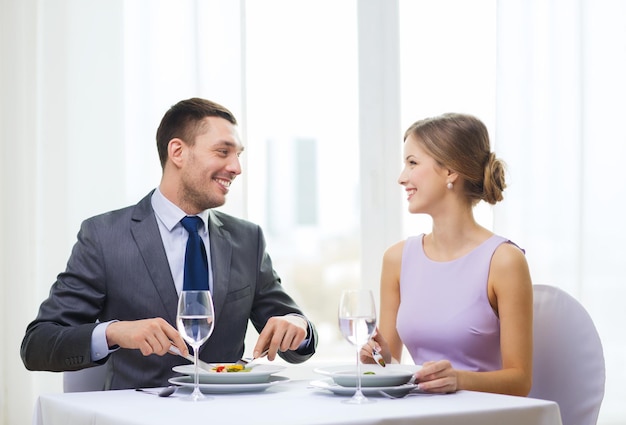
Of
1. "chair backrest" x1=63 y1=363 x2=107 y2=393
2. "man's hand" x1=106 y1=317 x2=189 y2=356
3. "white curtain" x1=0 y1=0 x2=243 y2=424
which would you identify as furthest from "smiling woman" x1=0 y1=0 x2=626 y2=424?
"man's hand" x1=106 y1=317 x2=189 y2=356

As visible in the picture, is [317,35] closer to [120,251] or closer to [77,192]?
[77,192]

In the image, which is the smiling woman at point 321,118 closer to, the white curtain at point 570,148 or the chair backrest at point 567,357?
the white curtain at point 570,148

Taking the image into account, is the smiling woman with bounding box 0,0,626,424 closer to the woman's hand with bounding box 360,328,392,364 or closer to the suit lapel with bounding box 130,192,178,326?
the suit lapel with bounding box 130,192,178,326

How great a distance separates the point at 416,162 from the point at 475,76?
1228 millimetres

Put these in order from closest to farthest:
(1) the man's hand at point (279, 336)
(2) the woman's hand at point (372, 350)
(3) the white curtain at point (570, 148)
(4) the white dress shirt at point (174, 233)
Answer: (1) the man's hand at point (279, 336), (2) the woman's hand at point (372, 350), (4) the white dress shirt at point (174, 233), (3) the white curtain at point (570, 148)

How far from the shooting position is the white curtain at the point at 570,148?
10.6ft

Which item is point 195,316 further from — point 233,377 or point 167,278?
point 167,278

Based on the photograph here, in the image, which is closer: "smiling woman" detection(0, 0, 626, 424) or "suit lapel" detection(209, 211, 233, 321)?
"suit lapel" detection(209, 211, 233, 321)

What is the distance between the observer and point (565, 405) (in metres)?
2.04

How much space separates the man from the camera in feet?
6.74

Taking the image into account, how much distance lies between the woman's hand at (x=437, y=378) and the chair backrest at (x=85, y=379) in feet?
2.93

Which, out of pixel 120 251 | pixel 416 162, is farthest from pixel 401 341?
pixel 120 251

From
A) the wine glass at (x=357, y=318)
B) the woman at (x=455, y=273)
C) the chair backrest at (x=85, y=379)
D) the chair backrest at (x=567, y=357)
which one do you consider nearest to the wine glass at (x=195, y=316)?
the wine glass at (x=357, y=318)

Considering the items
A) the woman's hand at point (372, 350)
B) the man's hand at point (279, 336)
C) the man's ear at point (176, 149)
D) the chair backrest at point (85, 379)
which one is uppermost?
the man's ear at point (176, 149)
